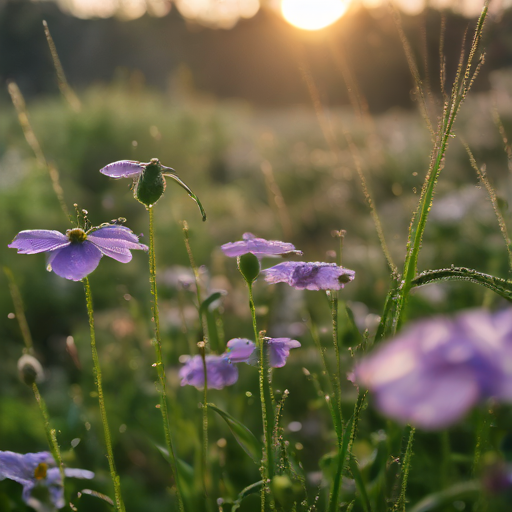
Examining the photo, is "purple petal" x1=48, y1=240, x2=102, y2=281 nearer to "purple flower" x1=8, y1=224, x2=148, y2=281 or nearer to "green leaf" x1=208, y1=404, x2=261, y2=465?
"purple flower" x1=8, y1=224, x2=148, y2=281

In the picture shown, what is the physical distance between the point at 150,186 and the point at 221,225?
2.20 metres

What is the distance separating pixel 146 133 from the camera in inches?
166

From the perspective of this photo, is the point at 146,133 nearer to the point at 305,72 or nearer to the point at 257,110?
the point at 305,72

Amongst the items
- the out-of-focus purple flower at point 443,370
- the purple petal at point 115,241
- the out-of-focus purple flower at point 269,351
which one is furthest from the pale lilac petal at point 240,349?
the out-of-focus purple flower at point 443,370

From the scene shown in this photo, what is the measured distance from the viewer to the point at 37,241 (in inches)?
16.7

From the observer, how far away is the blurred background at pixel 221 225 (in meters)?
0.82

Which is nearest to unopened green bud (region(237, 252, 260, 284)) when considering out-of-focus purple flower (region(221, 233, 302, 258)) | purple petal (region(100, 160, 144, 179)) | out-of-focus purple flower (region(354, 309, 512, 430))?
out-of-focus purple flower (region(221, 233, 302, 258))

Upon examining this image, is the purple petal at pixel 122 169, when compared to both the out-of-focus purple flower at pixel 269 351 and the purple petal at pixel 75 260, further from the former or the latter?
the out-of-focus purple flower at pixel 269 351

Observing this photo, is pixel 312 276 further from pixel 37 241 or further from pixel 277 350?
pixel 37 241

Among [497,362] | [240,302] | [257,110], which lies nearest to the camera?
[497,362]

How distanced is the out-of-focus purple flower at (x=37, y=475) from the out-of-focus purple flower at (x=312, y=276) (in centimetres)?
29

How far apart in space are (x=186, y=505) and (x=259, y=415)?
45cm

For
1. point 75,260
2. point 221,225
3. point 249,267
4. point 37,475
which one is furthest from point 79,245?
point 221,225

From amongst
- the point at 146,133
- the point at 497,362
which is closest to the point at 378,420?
the point at 497,362
